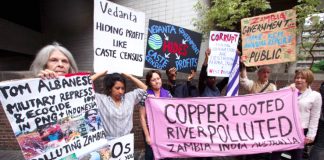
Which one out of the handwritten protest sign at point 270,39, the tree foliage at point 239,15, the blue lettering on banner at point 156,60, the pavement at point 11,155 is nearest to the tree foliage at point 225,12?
the tree foliage at point 239,15

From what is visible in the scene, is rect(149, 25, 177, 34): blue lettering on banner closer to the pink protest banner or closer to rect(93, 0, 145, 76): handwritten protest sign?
rect(93, 0, 145, 76): handwritten protest sign

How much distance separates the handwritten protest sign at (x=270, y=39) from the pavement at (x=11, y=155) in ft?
14.1

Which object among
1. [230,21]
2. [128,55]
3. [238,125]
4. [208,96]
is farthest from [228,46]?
[230,21]

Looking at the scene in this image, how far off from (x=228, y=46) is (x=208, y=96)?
34.8 inches

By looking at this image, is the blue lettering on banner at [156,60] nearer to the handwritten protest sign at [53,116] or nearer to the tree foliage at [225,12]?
the handwritten protest sign at [53,116]

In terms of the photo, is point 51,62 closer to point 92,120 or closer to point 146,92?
point 92,120

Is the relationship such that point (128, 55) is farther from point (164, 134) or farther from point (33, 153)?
point (33, 153)

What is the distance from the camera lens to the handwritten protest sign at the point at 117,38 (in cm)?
340

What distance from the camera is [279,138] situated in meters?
3.95

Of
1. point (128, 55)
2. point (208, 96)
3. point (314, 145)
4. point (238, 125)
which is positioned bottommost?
point (314, 145)

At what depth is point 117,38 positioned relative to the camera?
3584mm

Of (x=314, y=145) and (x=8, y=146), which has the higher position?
(x=314, y=145)

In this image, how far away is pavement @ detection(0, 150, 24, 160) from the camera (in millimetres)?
5250

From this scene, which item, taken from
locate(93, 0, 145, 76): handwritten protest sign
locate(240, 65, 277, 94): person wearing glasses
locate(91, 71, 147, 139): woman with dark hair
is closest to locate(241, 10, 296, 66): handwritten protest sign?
locate(240, 65, 277, 94): person wearing glasses
